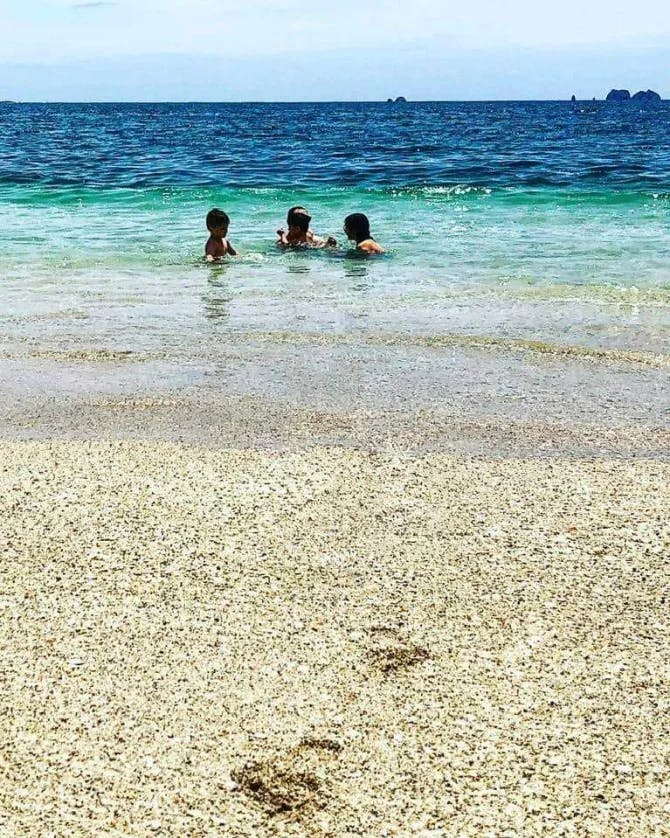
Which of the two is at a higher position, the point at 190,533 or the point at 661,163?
the point at 661,163

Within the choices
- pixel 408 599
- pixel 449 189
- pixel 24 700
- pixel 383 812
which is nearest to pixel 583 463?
pixel 408 599

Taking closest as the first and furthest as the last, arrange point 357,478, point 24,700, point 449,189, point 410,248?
point 24,700
point 357,478
point 410,248
point 449,189

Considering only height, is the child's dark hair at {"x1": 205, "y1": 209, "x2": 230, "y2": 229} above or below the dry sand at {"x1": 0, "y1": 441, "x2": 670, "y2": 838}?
above

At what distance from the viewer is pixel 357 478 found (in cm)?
425

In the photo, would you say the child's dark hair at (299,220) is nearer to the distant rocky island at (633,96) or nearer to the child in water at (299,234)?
the child in water at (299,234)

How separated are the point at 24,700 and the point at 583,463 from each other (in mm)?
2826

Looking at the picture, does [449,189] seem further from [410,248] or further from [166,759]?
[166,759]

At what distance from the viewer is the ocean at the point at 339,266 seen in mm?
6871

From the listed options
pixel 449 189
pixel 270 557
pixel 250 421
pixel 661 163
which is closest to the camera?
pixel 270 557

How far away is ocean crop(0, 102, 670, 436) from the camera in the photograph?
6871mm

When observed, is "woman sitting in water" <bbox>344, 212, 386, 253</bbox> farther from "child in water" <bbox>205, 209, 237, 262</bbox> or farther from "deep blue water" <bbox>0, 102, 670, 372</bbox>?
"child in water" <bbox>205, 209, 237, 262</bbox>

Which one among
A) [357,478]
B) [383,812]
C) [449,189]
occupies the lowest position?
[383,812]

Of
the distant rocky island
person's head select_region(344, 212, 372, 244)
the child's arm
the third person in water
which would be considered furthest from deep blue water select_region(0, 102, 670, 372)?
the distant rocky island

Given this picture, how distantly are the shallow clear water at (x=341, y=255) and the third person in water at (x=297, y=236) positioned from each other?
24 cm
